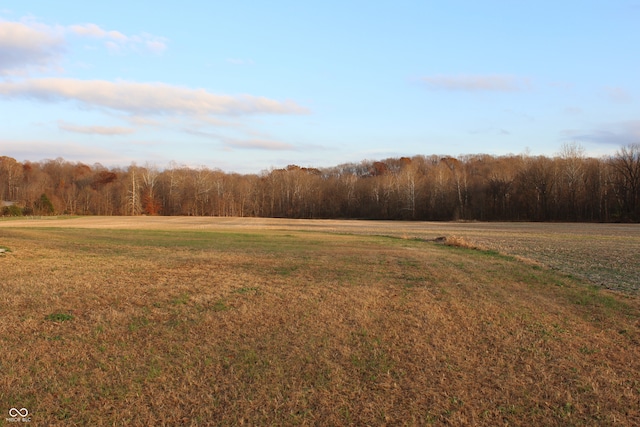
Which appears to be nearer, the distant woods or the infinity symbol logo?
the infinity symbol logo

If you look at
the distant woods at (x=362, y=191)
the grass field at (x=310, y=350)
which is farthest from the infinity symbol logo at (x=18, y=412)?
the distant woods at (x=362, y=191)

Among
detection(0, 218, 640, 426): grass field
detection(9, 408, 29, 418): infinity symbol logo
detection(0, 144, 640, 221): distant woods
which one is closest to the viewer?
detection(9, 408, 29, 418): infinity symbol logo

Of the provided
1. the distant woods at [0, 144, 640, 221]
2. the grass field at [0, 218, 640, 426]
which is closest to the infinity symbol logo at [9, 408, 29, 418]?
the grass field at [0, 218, 640, 426]

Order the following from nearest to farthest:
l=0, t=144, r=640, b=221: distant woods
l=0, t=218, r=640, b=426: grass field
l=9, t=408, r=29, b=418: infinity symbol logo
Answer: l=9, t=408, r=29, b=418: infinity symbol logo < l=0, t=218, r=640, b=426: grass field < l=0, t=144, r=640, b=221: distant woods

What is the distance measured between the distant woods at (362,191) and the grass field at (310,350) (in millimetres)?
71898

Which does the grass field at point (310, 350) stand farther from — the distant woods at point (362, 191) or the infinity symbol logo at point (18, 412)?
the distant woods at point (362, 191)

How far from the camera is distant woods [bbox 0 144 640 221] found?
2995 inches

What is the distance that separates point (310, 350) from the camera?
6.42 meters

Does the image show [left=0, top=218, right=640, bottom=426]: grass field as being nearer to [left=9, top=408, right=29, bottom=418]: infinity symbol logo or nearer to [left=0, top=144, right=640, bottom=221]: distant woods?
[left=9, top=408, right=29, bottom=418]: infinity symbol logo

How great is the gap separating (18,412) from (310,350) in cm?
344

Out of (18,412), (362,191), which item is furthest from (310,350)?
(362,191)

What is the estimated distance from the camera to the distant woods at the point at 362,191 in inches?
2995

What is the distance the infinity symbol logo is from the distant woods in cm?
7926

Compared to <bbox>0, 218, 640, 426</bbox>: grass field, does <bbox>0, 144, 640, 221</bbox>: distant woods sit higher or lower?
higher
